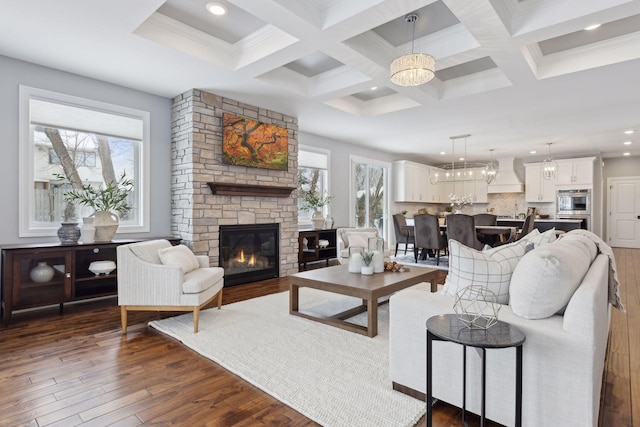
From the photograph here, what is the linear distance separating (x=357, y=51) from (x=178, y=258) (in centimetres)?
264

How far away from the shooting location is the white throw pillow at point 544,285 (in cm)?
163

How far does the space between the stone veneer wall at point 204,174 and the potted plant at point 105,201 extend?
668 millimetres

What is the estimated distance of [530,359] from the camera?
1582 millimetres

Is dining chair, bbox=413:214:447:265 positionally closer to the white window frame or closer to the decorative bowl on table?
the white window frame

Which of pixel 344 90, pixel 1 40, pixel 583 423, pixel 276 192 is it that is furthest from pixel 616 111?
pixel 1 40

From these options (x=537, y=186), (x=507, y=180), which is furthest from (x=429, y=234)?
(x=537, y=186)

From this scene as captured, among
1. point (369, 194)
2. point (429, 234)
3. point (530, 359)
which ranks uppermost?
point (369, 194)

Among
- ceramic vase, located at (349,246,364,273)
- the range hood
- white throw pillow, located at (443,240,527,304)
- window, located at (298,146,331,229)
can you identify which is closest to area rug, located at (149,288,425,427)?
ceramic vase, located at (349,246,364,273)

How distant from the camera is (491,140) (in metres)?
7.55

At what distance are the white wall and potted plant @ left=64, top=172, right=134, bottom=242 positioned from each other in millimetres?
393

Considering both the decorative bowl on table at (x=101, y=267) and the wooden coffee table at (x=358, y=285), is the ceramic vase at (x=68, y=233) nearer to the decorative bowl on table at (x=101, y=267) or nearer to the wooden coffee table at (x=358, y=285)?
the decorative bowl on table at (x=101, y=267)

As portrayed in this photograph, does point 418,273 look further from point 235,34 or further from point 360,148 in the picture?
point 360,148

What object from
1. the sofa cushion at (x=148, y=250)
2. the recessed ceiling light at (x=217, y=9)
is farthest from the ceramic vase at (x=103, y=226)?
the recessed ceiling light at (x=217, y=9)

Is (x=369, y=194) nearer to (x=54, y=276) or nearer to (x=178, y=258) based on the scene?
(x=178, y=258)
